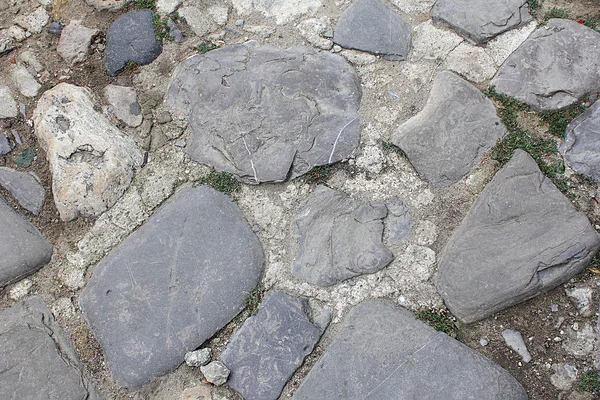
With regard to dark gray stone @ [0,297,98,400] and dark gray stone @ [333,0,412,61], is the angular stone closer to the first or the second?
dark gray stone @ [333,0,412,61]

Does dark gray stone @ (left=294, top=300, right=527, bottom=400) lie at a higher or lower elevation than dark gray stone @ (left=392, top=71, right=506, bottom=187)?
lower

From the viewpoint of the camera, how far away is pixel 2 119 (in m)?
2.72

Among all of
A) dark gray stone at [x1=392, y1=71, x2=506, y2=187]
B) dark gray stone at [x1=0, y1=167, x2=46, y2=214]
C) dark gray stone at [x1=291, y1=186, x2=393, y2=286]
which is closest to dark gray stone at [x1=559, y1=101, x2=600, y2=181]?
dark gray stone at [x1=392, y1=71, x2=506, y2=187]

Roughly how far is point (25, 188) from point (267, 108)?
1147 mm

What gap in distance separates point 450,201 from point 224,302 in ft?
3.32

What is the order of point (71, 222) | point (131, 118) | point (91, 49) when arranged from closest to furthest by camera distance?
point (71, 222), point (131, 118), point (91, 49)

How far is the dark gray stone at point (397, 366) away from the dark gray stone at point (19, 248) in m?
1.24

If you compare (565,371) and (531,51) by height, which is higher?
(531,51)

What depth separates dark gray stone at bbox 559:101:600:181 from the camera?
7.57 feet

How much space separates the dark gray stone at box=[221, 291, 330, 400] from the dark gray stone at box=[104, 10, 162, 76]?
140 centimetres

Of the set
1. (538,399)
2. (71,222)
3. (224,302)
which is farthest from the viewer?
(71,222)

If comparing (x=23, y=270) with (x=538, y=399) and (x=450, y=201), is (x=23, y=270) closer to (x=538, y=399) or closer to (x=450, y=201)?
(x=450, y=201)

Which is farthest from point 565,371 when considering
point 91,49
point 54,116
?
point 91,49

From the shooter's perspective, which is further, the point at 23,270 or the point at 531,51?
the point at 531,51
